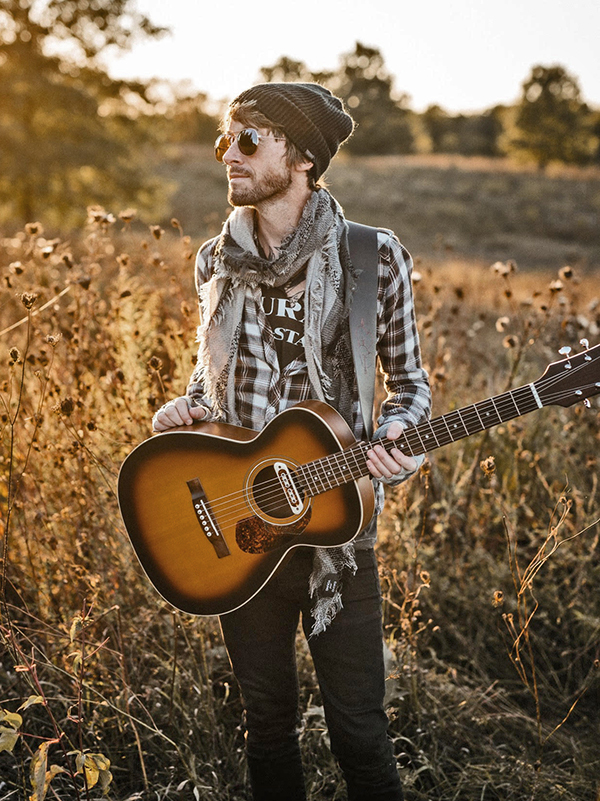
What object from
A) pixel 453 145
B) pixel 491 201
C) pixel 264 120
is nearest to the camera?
pixel 264 120

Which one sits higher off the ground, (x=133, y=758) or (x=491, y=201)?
(x=491, y=201)

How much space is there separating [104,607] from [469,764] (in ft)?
5.15

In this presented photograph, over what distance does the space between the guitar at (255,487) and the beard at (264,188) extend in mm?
676

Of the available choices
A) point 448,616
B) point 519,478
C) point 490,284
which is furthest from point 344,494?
point 490,284

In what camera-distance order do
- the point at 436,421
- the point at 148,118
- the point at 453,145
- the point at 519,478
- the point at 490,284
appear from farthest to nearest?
the point at 453,145 → the point at 148,118 → the point at 490,284 → the point at 519,478 → the point at 436,421

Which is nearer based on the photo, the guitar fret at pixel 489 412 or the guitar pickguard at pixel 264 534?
the guitar fret at pixel 489 412

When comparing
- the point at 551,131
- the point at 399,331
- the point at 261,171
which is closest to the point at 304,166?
the point at 261,171

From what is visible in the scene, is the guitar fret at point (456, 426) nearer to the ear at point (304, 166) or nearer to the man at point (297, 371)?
the man at point (297, 371)

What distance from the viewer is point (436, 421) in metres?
1.88

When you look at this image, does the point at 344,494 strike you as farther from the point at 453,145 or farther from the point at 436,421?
the point at 453,145

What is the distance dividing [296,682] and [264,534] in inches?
20.8

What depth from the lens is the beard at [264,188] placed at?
6.68ft

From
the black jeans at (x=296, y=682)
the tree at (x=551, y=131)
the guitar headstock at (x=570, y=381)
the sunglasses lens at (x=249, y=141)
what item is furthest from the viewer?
the tree at (x=551, y=131)

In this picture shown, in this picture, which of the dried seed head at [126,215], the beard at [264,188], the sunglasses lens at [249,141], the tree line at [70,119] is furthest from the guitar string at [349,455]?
the tree line at [70,119]
